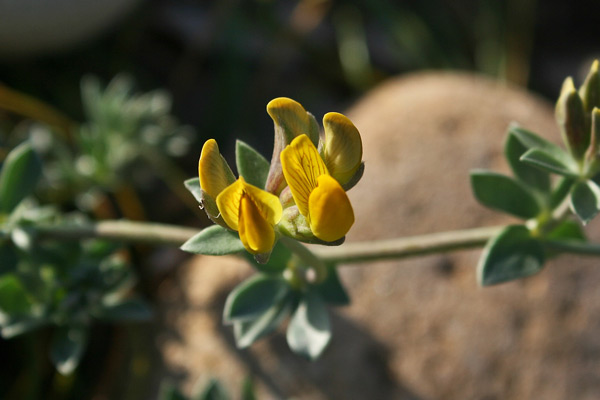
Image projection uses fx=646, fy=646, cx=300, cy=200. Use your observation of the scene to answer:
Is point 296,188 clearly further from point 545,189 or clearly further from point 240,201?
point 545,189

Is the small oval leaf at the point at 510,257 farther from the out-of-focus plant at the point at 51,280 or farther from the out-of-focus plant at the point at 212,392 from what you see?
the out-of-focus plant at the point at 51,280

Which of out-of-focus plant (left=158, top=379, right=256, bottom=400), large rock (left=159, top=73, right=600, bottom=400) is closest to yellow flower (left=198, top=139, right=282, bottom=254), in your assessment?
out-of-focus plant (left=158, top=379, right=256, bottom=400)

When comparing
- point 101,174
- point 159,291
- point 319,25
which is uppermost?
point 319,25

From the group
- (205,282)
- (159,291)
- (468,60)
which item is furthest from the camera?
(468,60)

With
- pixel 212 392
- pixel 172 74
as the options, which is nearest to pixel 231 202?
pixel 212 392

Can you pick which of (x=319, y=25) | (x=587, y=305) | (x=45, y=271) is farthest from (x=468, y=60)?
(x=45, y=271)

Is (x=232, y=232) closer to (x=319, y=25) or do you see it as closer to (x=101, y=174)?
(x=101, y=174)

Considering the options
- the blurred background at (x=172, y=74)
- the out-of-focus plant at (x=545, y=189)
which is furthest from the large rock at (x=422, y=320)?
the out-of-focus plant at (x=545, y=189)
